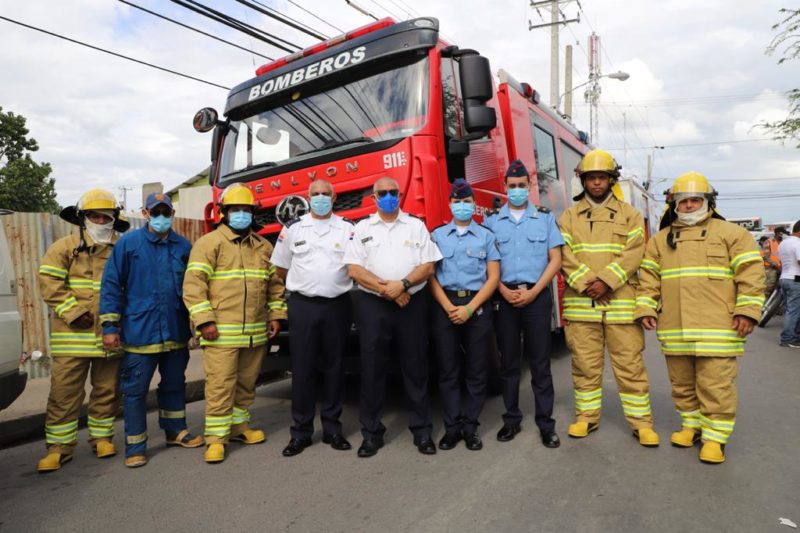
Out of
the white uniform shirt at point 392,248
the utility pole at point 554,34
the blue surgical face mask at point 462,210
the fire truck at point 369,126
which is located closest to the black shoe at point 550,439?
the white uniform shirt at point 392,248

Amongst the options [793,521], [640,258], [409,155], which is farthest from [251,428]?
[793,521]

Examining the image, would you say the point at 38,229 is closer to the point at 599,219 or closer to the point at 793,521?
the point at 599,219

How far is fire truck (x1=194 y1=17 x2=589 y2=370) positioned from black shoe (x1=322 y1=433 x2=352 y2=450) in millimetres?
1617

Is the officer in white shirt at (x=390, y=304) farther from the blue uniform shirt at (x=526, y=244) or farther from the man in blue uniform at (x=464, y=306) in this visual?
the blue uniform shirt at (x=526, y=244)

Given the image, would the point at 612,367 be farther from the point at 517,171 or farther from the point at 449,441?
the point at 517,171

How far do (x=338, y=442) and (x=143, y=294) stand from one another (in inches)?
66.6

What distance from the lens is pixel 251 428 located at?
467 cm

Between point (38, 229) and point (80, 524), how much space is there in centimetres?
526

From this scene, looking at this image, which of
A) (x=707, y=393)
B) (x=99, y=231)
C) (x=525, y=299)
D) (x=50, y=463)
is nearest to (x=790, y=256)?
(x=707, y=393)

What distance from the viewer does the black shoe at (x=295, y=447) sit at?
3908 millimetres

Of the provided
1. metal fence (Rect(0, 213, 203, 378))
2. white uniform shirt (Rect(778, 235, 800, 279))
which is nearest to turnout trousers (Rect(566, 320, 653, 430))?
white uniform shirt (Rect(778, 235, 800, 279))

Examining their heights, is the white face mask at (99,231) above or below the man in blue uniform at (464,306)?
above

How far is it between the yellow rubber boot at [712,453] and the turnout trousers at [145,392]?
3.54m

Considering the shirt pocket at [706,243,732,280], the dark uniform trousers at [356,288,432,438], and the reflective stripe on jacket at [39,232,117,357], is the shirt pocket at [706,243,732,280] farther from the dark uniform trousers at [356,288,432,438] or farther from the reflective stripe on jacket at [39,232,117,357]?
the reflective stripe on jacket at [39,232,117,357]
